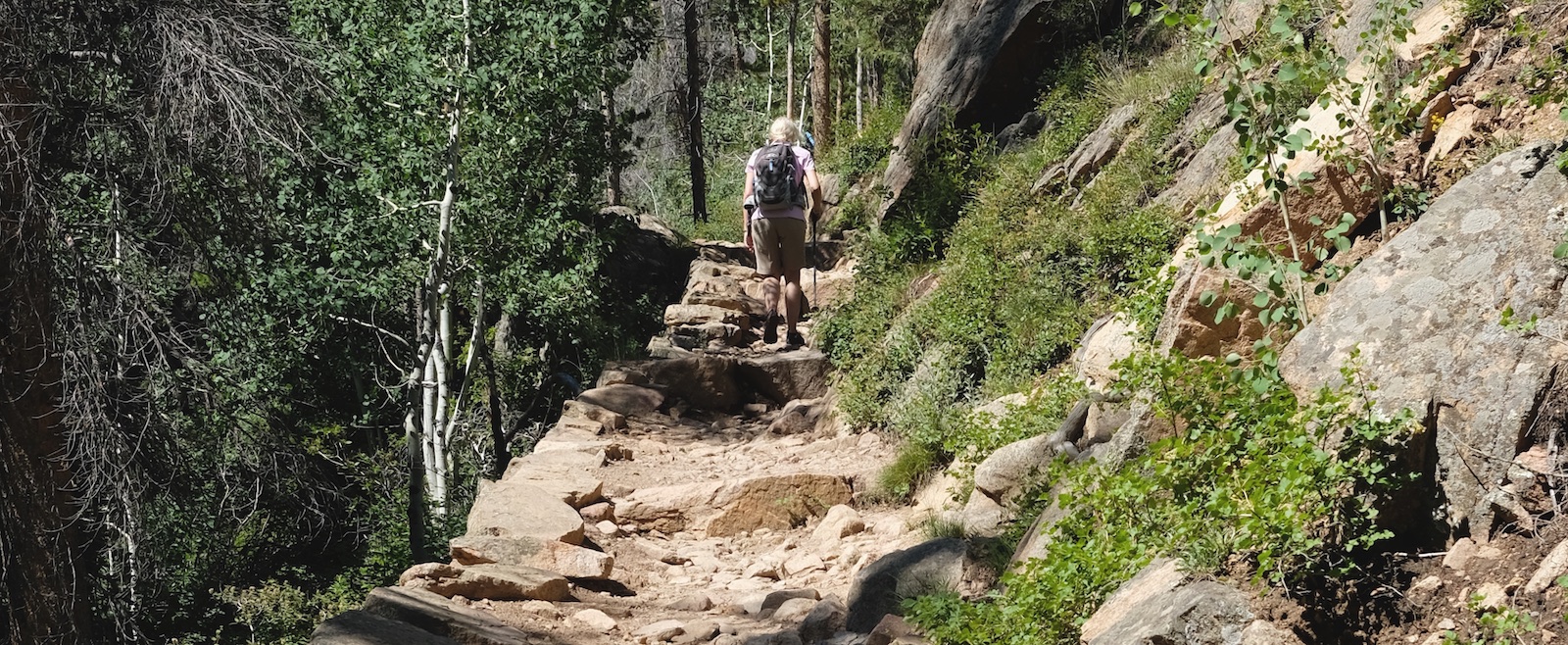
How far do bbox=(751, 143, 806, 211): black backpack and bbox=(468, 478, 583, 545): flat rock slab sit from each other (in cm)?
364

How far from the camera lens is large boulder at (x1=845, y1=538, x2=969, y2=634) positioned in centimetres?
482

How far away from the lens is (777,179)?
9.80 meters

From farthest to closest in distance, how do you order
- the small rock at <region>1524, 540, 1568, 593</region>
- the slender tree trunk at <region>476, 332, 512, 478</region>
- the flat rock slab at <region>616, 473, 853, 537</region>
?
the slender tree trunk at <region>476, 332, 512, 478</region> < the flat rock slab at <region>616, 473, 853, 537</region> < the small rock at <region>1524, 540, 1568, 593</region>

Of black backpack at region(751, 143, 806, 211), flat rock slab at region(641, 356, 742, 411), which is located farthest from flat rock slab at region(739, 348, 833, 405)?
black backpack at region(751, 143, 806, 211)

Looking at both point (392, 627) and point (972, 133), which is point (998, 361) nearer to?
point (392, 627)

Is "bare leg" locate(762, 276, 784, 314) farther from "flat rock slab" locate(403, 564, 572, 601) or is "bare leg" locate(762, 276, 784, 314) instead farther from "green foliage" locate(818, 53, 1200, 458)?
"flat rock slab" locate(403, 564, 572, 601)

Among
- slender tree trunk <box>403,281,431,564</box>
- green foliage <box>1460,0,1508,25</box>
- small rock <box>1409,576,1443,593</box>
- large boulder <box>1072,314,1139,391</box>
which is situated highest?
green foliage <box>1460,0,1508,25</box>

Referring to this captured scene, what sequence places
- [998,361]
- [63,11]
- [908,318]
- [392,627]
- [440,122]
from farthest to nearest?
[440,122], [908,318], [998,361], [63,11], [392,627]

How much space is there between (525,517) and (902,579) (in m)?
2.55

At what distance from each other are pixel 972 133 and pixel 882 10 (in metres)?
12.2

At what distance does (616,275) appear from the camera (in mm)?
20516

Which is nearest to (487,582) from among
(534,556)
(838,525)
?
(534,556)

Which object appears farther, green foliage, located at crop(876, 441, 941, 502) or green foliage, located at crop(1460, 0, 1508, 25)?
green foliage, located at crop(876, 441, 941, 502)

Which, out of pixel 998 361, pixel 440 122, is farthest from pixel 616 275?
pixel 998 361
